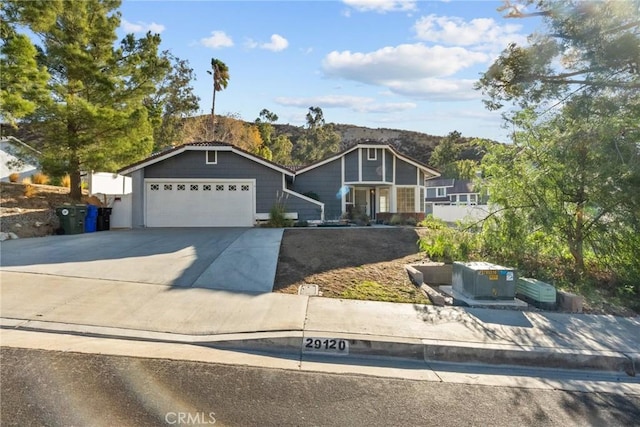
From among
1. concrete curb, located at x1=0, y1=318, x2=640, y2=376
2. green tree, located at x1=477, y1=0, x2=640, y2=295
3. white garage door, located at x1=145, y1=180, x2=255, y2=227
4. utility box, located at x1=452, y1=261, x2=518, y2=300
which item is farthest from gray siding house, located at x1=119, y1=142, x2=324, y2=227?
concrete curb, located at x1=0, y1=318, x2=640, y2=376

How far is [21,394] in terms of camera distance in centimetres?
384

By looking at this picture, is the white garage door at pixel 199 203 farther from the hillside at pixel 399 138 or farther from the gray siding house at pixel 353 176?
the hillside at pixel 399 138

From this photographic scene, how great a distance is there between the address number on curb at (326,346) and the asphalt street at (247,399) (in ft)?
2.66

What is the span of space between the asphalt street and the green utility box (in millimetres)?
11850

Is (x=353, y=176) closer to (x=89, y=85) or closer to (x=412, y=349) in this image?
(x=89, y=85)

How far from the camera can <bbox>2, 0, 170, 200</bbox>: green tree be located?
1650 cm

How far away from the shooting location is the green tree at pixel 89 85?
16500 millimetres

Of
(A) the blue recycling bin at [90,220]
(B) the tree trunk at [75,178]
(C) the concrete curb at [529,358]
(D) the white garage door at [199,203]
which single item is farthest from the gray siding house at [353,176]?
(C) the concrete curb at [529,358]

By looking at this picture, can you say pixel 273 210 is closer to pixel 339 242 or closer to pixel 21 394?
pixel 339 242

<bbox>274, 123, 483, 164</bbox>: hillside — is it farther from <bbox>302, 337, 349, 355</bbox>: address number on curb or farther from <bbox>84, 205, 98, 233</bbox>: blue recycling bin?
<bbox>302, 337, 349, 355</bbox>: address number on curb

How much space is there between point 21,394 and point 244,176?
15330 millimetres

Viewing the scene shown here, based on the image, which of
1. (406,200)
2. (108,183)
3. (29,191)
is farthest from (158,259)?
(406,200)

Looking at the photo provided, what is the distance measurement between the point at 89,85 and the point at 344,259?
14.9 m

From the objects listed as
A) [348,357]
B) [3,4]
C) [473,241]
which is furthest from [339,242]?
[3,4]
